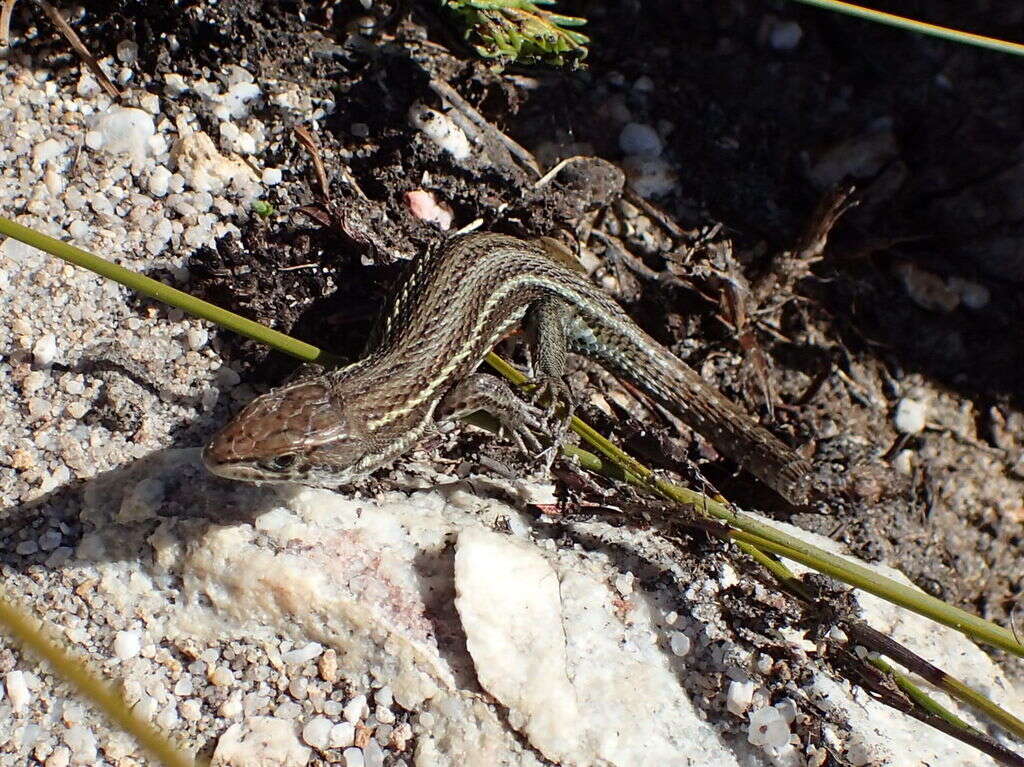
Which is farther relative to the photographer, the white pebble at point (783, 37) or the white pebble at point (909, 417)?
the white pebble at point (783, 37)

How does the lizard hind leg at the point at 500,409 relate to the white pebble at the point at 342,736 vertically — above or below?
above

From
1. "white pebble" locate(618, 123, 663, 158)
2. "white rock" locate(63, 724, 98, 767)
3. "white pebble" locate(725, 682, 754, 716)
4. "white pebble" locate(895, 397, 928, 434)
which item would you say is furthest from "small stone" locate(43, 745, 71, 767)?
"white pebble" locate(895, 397, 928, 434)

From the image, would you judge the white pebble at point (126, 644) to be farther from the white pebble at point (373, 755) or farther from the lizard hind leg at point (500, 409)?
the lizard hind leg at point (500, 409)

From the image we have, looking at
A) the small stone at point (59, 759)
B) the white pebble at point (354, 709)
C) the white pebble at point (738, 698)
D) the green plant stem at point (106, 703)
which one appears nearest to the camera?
the green plant stem at point (106, 703)

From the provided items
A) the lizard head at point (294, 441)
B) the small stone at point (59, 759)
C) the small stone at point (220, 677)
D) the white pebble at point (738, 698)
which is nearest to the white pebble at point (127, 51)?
the lizard head at point (294, 441)

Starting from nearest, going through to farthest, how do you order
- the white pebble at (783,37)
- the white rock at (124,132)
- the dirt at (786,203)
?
the white rock at (124,132), the dirt at (786,203), the white pebble at (783,37)

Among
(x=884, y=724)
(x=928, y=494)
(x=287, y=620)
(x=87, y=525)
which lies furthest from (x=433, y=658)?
(x=928, y=494)

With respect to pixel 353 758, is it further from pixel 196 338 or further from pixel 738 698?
pixel 196 338
